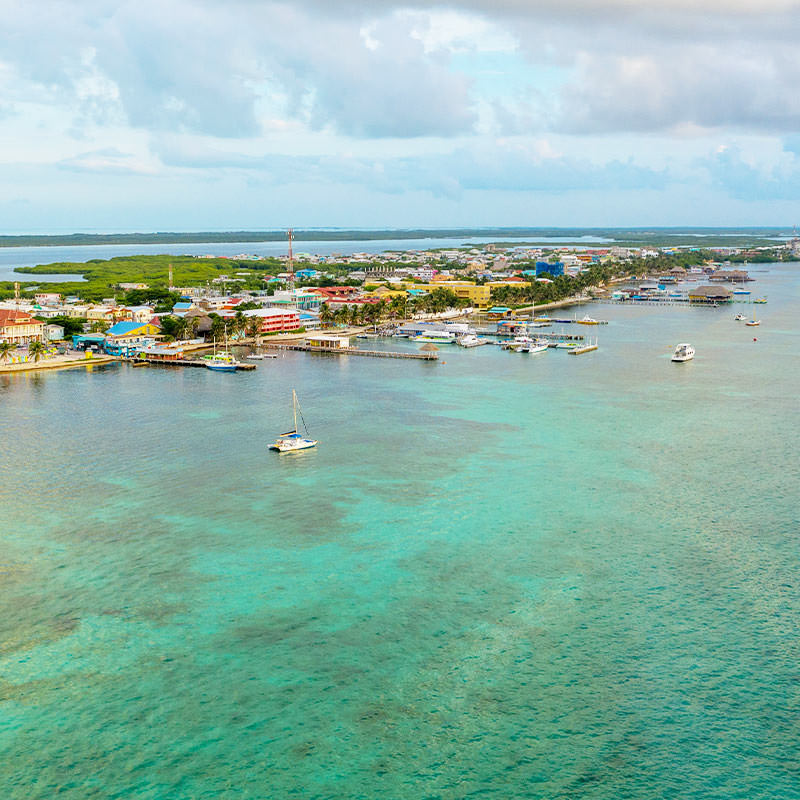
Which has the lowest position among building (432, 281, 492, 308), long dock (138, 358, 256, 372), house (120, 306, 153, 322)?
long dock (138, 358, 256, 372)

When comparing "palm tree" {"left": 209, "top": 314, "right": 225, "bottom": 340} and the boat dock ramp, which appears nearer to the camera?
"palm tree" {"left": 209, "top": 314, "right": 225, "bottom": 340}

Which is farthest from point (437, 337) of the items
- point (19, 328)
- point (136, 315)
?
point (19, 328)

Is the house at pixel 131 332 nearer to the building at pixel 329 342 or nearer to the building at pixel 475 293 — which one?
the building at pixel 329 342

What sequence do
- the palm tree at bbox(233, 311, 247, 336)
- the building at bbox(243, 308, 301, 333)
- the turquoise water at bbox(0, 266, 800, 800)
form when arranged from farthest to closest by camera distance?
1. the building at bbox(243, 308, 301, 333)
2. the palm tree at bbox(233, 311, 247, 336)
3. the turquoise water at bbox(0, 266, 800, 800)

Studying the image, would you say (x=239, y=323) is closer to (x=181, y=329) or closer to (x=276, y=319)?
(x=181, y=329)

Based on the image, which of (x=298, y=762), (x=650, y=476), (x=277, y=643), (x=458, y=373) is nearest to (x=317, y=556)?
(x=277, y=643)

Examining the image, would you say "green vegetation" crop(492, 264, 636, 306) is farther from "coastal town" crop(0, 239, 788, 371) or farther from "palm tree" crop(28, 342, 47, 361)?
"palm tree" crop(28, 342, 47, 361)

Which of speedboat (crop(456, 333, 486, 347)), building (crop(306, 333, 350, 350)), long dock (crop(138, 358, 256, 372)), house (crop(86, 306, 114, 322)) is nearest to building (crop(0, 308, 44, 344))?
house (crop(86, 306, 114, 322))

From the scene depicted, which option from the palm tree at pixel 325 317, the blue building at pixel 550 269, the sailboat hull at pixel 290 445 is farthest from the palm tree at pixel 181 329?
the blue building at pixel 550 269
